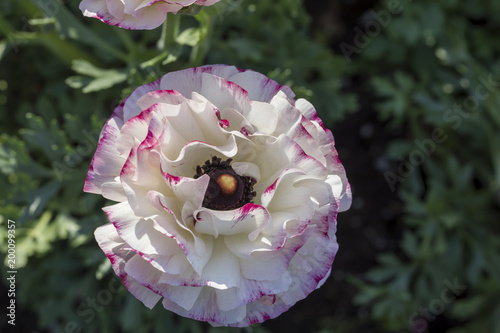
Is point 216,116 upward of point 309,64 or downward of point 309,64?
upward

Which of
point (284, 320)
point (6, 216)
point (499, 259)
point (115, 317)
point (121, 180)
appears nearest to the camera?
point (121, 180)

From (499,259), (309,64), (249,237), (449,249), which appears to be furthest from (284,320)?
(249,237)

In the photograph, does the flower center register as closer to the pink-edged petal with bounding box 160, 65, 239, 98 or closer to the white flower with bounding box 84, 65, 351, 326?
the white flower with bounding box 84, 65, 351, 326

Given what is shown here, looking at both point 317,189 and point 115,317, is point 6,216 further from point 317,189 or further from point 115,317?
point 317,189
